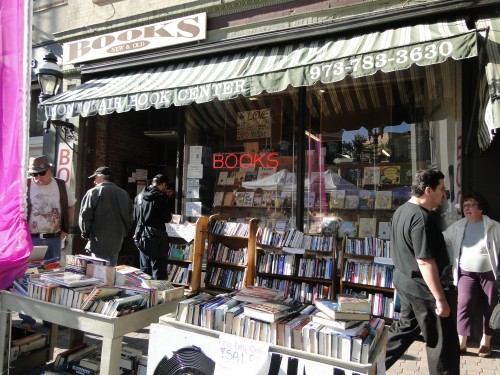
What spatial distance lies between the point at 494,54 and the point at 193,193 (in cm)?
497

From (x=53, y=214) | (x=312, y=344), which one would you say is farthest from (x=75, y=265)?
(x=312, y=344)

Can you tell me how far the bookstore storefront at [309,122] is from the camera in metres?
4.72

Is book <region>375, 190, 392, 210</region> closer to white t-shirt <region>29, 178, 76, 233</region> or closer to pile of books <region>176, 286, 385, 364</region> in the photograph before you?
pile of books <region>176, 286, 385, 364</region>

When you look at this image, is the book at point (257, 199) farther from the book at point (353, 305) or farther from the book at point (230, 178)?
the book at point (353, 305)

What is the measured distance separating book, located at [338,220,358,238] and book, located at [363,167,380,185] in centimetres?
69

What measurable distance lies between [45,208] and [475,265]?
194 inches

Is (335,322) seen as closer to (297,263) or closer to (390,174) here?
(297,263)

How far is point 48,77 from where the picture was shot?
668cm

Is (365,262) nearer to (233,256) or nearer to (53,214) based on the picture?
(233,256)

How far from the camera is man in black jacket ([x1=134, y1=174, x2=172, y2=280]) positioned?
5703 millimetres

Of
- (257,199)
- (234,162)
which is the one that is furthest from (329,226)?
(234,162)

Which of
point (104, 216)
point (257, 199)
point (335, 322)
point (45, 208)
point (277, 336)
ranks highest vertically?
point (257, 199)

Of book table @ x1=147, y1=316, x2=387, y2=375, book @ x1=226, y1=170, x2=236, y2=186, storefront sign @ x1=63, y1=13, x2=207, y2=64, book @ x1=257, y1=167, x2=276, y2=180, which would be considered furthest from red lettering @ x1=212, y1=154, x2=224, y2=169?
book table @ x1=147, y1=316, x2=387, y2=375

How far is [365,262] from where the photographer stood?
5219 mm
